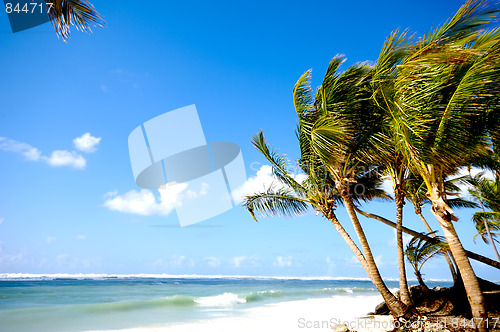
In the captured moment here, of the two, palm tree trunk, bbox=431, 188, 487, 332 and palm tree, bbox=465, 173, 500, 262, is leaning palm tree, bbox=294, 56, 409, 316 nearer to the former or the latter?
palm tree trunk, bbox=431, 188, 487, 332

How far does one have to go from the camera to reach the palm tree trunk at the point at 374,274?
21.9 feet

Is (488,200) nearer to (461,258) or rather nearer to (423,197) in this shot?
(423,197)

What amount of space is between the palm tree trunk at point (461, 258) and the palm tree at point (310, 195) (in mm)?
1793

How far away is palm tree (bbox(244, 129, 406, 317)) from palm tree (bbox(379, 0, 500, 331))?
2.41 metres

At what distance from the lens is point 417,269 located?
29.1 feet

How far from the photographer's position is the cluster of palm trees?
4.66 meters

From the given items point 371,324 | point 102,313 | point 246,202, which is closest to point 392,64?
point 246,202

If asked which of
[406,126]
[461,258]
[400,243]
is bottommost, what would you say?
[461,258]

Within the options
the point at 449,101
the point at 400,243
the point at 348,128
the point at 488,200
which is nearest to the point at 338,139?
the point at 348,128

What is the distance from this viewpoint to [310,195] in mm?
7953

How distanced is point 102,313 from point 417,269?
13.1 metres

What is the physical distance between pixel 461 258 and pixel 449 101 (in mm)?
2916

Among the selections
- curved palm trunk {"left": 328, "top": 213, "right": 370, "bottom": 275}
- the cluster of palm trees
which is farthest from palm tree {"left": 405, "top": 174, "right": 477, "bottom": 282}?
curved palm trunk {"left": 328, "top": 213, "right": 370, "bottom": 275}

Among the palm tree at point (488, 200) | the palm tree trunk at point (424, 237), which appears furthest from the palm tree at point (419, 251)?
the palm tree at point (488, 200)
